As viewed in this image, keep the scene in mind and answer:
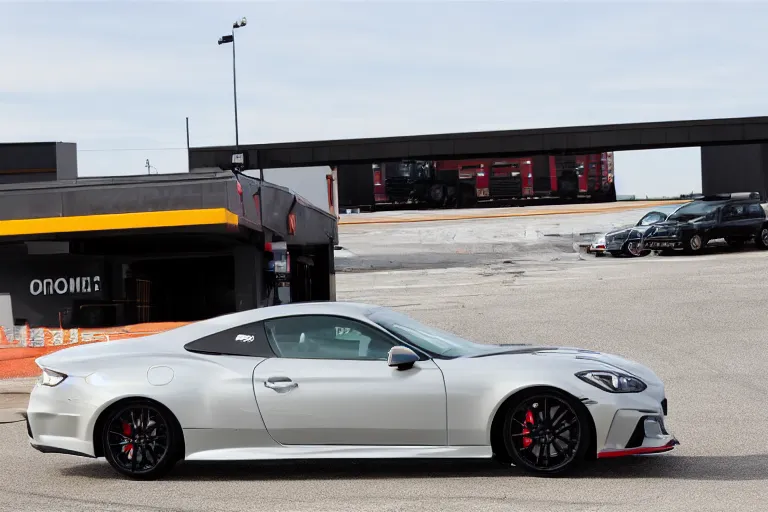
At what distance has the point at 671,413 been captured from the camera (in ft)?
32.7

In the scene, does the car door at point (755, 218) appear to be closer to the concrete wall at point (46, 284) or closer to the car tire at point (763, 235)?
the car tire at point (763, 235)

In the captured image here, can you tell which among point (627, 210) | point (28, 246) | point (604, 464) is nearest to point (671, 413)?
point (604, 464)

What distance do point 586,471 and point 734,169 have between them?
61383 millimetres

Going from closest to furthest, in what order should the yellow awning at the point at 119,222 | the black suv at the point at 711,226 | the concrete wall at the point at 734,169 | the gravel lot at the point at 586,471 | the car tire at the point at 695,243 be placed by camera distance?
1. the gravel lot at the point at 586,471
2. the yellow awning at the point at 119,222
3. the car tire at the point at 695,243
4. the black suv at the point at 711,226
5. the concrete wall at the point at 734,169

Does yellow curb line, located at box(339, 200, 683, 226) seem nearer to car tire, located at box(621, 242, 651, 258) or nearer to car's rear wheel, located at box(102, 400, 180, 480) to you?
car tire, located at box(621, 242, 651, 258)

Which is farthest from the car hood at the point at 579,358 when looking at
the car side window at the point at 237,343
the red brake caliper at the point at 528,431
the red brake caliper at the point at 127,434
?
the red brake caliper at the point at 127,434

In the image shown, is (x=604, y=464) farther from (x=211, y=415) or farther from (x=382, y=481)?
(x=211, y=415)

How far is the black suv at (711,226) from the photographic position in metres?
31.6

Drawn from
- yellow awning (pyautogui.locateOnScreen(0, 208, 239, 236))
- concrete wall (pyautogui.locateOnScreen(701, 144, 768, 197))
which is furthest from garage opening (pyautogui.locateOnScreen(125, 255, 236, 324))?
concrete wall (pyautogui.locateOnScreen(701, 144, 768, 197))

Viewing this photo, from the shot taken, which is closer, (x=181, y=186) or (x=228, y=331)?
(x=228, y=331)

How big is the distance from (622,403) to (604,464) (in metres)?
0.77

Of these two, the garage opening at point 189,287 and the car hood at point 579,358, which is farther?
the garage opening at point 189,287

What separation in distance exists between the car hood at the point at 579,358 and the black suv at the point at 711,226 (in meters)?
25.1

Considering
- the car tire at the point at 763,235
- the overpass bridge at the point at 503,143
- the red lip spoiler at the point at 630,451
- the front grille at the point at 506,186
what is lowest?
the red lip spoiler at the point at 630,451
